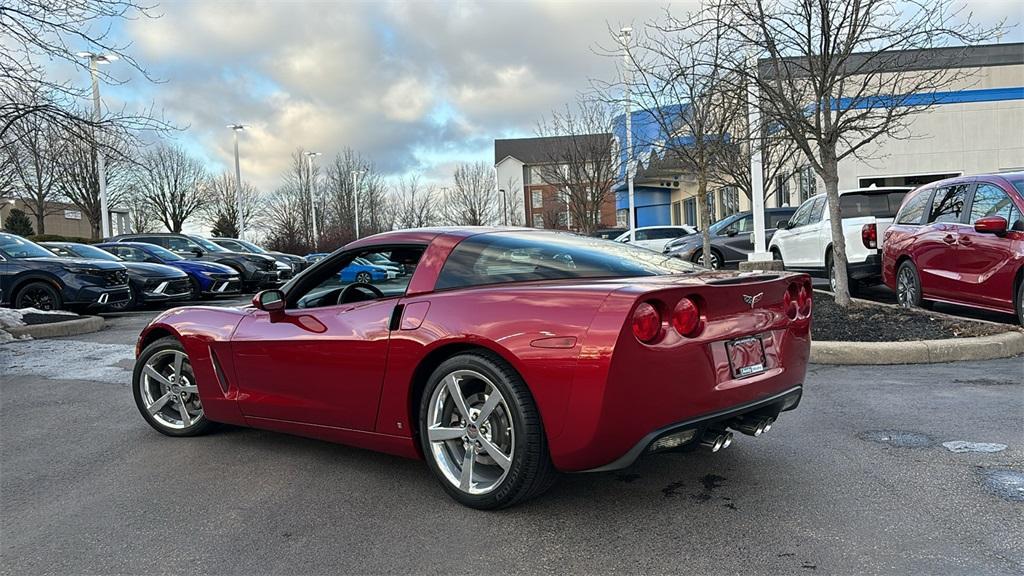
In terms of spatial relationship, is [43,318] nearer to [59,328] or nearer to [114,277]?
[59,328]

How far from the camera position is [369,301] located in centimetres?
378

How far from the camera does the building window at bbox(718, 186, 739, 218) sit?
3105 centimetres

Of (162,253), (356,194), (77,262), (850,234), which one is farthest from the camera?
(356,194)

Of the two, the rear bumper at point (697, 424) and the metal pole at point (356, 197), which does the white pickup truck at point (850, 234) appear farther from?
the metal pole at point (356, 197)

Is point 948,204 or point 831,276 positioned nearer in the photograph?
point 948,204

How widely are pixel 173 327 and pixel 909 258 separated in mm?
8171

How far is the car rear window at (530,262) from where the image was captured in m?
3.47

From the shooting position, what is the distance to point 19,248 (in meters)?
12.1

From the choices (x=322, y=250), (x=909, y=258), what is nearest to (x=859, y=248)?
(x=909, y=258)

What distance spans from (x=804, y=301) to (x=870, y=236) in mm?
7495

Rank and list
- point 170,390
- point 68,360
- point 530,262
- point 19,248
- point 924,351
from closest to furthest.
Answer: point 530,262 < point 170,390 < point 924,351 < point 68,360 < point 19,248

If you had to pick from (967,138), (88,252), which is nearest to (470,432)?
(88,252)

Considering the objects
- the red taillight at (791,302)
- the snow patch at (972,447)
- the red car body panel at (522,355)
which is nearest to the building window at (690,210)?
the snow patch at (972,447)

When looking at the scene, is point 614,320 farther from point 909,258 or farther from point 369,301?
point 909,258
